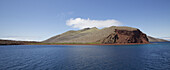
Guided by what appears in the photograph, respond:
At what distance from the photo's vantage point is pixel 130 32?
6668 inches

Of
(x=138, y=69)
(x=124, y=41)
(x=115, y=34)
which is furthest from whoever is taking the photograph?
(x=115, y=34)

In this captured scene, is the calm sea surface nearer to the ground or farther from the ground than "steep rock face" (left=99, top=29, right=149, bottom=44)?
nearer to the ground

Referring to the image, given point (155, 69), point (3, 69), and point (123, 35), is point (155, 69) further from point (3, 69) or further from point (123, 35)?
point (123, 35)

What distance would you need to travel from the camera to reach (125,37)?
524 ft

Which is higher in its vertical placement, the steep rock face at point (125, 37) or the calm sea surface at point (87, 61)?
the steep rock face at point (125, 37)

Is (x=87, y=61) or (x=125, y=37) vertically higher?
(x=125, y=37)

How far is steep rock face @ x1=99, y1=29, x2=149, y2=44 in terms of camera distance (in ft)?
516

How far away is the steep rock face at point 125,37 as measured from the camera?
15725 cm

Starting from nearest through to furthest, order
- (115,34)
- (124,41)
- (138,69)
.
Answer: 1. (138,69)
2. (124,41)
3. (115,34)

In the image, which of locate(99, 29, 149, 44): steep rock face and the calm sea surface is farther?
locate(99, 29, 149, 44): steep rock face

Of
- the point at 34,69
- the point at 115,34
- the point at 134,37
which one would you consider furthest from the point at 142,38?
the point at 34,69

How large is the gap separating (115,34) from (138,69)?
484ft

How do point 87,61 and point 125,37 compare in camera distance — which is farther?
point 125,37

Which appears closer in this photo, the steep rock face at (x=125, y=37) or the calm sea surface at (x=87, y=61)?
the calm sea surface at (x=87, y=61)
